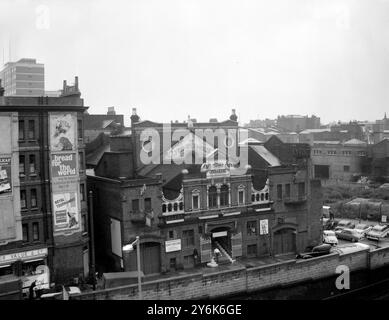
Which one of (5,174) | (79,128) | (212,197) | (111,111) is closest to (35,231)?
(5,174)

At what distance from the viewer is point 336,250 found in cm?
3422

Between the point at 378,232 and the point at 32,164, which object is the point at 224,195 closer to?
the point at 32,164

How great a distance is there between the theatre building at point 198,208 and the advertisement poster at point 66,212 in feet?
9.17

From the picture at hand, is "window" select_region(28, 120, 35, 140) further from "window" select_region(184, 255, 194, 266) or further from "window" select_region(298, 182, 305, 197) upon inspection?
"window" select_region(298, 182, 305, 197)

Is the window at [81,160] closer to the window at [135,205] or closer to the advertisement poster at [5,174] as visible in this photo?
the window at [135,205]

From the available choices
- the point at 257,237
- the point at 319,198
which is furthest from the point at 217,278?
the point at 319,198

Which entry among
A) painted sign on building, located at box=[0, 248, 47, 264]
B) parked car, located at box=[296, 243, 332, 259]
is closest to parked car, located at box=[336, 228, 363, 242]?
parked car, located at box=[296, 243, 332, 259]

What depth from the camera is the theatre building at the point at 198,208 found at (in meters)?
31.8

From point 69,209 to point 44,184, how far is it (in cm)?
223

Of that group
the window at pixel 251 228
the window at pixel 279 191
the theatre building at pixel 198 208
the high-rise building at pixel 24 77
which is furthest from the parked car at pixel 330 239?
the high-rise building at pixel 24 77

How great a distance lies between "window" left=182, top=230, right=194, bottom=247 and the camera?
109 ft

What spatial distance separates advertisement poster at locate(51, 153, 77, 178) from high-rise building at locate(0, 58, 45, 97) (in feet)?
172

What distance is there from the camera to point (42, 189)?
29359mm

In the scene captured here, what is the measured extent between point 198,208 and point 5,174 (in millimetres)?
12716
